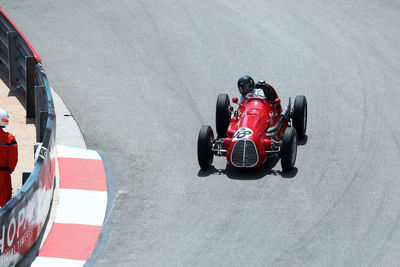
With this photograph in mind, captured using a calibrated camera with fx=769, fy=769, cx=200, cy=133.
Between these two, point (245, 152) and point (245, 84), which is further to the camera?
point (245, 84)

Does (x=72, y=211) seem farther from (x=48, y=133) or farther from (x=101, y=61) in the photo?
(x=101, y=61)

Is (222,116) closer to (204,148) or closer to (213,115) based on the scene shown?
(213,115)

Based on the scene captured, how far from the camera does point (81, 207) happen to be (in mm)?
12078

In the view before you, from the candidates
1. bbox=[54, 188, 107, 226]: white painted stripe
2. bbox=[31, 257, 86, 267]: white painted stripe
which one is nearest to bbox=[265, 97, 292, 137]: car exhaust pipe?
bbox=[54, 188, 107, 226]: white painted stripe

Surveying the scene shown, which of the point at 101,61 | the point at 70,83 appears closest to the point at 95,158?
the point at 70,83

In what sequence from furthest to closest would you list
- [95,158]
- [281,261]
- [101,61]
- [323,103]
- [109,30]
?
[109,30]
[101,61]
[323,103]
[95,158]
[281,261]

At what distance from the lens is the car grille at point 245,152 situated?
42.2ft

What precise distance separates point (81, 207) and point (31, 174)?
5.88ft

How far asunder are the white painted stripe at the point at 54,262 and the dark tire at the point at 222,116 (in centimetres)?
486

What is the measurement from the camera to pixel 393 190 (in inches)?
485

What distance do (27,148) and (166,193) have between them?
3.33 meters

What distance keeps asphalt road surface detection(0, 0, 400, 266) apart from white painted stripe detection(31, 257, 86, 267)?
1.44 feet

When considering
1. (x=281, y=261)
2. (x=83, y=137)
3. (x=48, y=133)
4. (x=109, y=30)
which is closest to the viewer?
(x=281, y=261)

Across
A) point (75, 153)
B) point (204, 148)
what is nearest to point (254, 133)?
point (204, 148)
